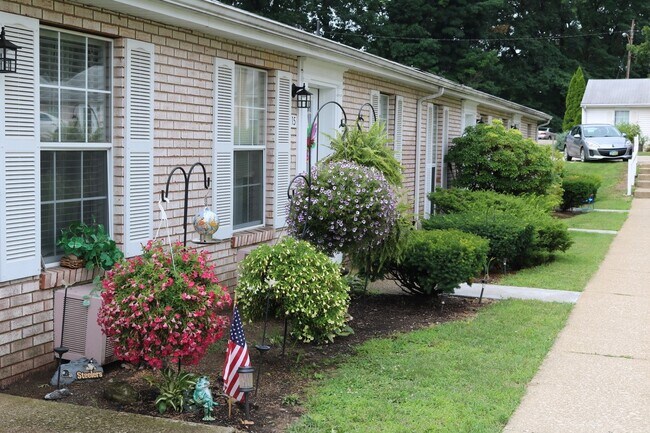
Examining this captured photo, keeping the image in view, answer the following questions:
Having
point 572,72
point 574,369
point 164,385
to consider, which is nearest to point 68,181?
point 164,385

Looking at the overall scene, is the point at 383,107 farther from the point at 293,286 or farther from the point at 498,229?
the point at 293,286

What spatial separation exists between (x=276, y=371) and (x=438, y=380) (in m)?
1.31

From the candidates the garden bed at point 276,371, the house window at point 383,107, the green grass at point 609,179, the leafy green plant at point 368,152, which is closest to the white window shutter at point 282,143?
the leafy green plant at point 368,152

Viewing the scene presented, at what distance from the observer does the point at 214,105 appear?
26.1ft

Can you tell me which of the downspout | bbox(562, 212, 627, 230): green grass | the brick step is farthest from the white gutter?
the brick step

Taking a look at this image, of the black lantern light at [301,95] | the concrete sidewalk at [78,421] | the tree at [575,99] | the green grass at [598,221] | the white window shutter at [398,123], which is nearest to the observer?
the concrete sidewalk at [78,421]

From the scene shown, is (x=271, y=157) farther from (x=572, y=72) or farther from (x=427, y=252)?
(x=572, y=72)

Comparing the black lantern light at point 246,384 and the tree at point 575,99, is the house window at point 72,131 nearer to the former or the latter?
the black lantern light at point 246,384

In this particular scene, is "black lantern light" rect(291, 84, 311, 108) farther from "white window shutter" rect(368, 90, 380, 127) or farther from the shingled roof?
the shingled roof

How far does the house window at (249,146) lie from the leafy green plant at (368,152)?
88cm

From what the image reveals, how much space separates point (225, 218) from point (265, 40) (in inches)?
75.6

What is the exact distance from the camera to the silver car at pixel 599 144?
94.1 feet

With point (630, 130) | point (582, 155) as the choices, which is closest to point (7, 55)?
point (582, 155)

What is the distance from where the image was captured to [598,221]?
1811 centimetres
